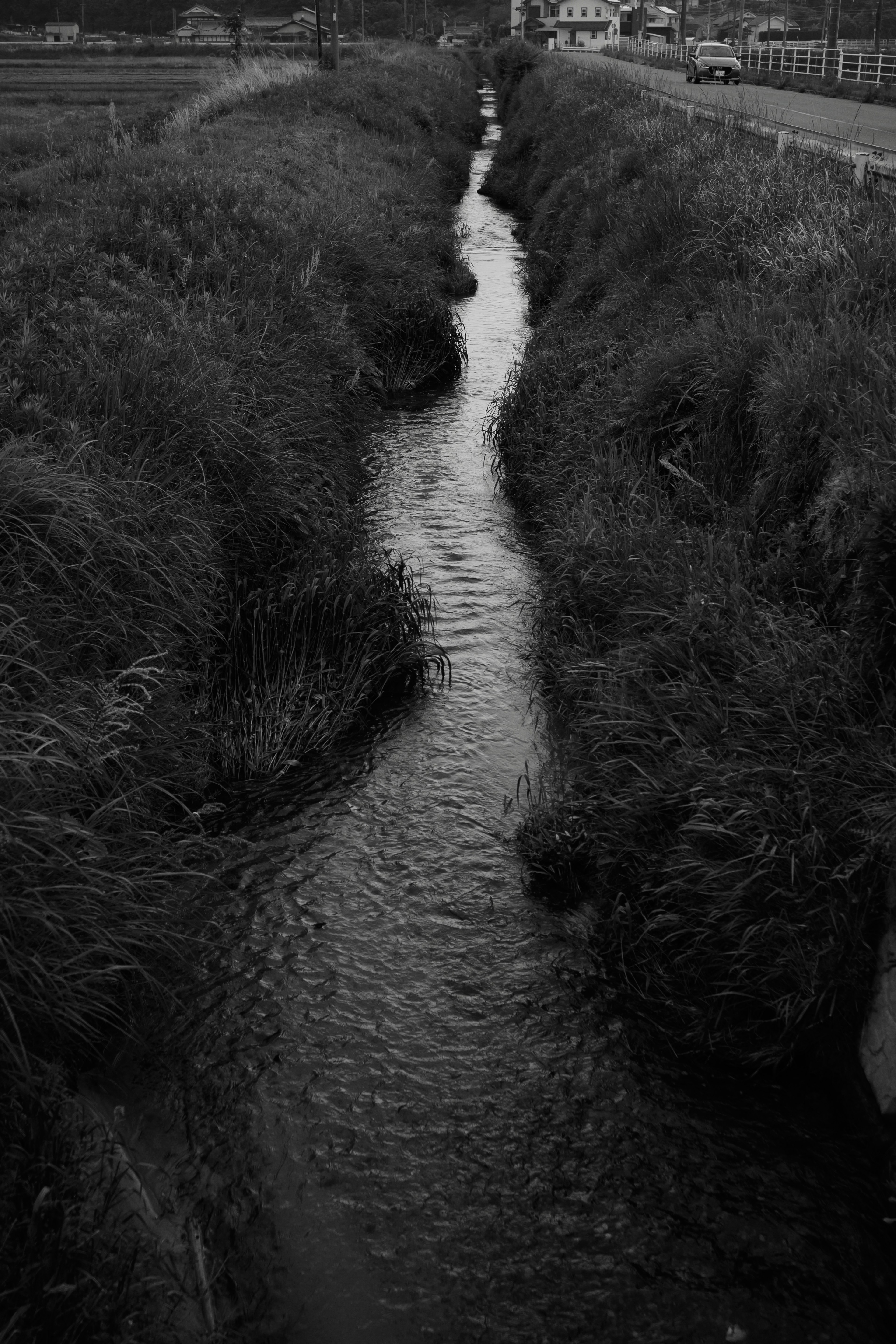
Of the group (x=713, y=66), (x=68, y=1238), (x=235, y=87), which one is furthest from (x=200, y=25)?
(x=68, y=1238)

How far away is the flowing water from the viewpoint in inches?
127

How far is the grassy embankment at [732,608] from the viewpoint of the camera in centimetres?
Result: 400

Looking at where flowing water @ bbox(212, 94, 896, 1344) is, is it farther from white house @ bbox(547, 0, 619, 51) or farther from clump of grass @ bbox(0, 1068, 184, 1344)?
white house @ bbox(547, 0, 619, 51)

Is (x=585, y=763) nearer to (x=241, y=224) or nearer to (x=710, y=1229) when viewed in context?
(x=710, y=1229)

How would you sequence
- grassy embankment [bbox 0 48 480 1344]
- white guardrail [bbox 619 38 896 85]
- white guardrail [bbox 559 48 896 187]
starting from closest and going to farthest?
grassy embankment [bbox 0 48 480 1344]
white guardrail [bbox 559 48 896 187]
white guardrail [bbox 619 38 896 85]

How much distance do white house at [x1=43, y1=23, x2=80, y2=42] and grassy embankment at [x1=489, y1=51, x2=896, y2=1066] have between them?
124300 mm

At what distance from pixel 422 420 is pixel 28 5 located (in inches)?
6404

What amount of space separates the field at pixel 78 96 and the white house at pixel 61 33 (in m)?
33.0

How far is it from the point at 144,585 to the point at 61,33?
137567 millimetres

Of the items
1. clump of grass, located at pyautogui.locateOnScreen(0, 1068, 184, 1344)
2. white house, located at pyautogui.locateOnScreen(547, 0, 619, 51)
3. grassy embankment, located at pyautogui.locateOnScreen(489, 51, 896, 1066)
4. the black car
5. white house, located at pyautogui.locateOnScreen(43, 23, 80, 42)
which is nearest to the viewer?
clump of grass, located at pyautogui.locateOnScreen(0, 1068, 184, 1344)

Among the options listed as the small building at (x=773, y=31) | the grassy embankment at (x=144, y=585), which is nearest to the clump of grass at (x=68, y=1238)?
the grassy embankment at (x=144, y=585)

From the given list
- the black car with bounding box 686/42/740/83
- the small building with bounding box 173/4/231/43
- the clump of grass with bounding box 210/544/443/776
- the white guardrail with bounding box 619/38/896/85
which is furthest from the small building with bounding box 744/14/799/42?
the clump of grass with bounding box 210/544/443/776

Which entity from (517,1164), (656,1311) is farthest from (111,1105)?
(656,1311)

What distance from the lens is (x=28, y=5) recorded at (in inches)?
5645
